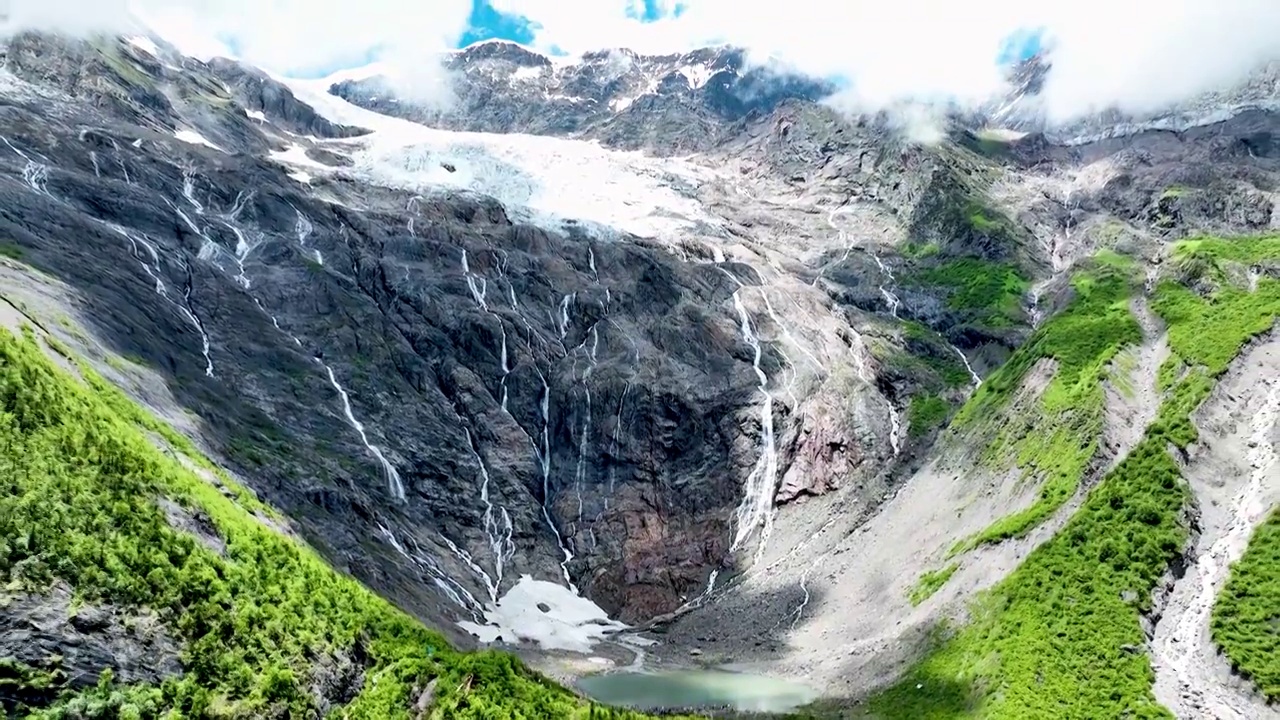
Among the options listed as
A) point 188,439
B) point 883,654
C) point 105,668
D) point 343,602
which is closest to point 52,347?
point 188,439

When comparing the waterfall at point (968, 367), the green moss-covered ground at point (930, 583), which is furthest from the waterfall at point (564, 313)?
the green moss-covered ground at point (930, 583)

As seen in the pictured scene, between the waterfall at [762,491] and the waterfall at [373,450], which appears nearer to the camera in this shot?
the waterfall at [373,450]

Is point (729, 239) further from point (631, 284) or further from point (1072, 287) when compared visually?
point (1072, 287)

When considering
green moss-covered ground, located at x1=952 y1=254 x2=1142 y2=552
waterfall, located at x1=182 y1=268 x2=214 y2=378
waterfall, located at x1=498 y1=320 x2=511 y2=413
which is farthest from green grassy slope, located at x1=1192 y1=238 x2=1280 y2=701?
waterfall, located at x1=182 y1=268 x2=214 y2=378

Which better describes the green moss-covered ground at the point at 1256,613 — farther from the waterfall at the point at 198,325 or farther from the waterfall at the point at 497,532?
the waterfall at the point at 198,325

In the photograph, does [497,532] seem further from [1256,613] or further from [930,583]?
[1256,613]

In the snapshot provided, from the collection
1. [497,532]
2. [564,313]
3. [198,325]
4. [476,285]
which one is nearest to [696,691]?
[497,532]
